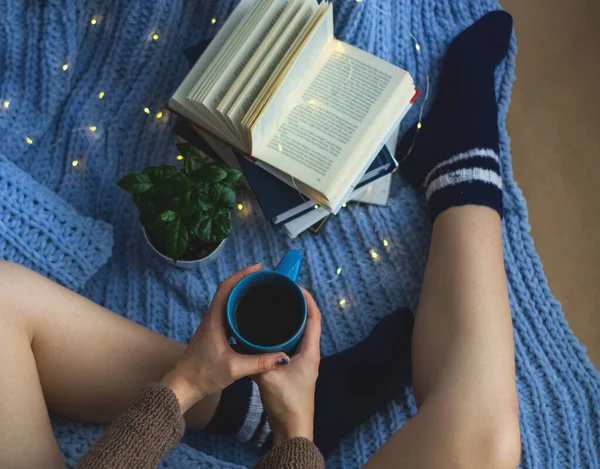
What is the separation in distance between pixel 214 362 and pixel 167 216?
0.75 ft

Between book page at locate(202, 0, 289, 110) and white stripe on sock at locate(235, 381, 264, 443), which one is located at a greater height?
book page at locate(202, 0, 289, 110)

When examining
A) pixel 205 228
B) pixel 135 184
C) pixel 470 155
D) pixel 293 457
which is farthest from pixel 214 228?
pixel 470 155

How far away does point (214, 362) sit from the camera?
613 mm

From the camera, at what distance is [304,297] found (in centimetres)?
62

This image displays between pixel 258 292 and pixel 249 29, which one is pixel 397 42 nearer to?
pixel 249 29

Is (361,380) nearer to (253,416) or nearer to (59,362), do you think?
(253,416)

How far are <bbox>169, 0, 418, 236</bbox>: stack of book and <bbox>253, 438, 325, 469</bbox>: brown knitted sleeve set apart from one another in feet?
1.16

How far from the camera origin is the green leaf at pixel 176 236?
776 mm

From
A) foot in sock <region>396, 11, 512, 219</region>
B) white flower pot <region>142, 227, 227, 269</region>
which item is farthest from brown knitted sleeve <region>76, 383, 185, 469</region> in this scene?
foot in sock <region>396, 11, 512, 219</region>

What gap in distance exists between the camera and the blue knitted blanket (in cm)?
88

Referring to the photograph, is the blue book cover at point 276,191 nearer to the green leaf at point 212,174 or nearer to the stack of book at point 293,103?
the stack of book at point 293,103

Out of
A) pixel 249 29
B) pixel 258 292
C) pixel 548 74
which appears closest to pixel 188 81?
pixel 249 29

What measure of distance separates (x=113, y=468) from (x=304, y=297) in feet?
0.81

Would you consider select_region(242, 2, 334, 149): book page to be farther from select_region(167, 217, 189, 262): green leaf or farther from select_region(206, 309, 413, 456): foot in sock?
select_region(206, 309, 413, 456): foot in sock
